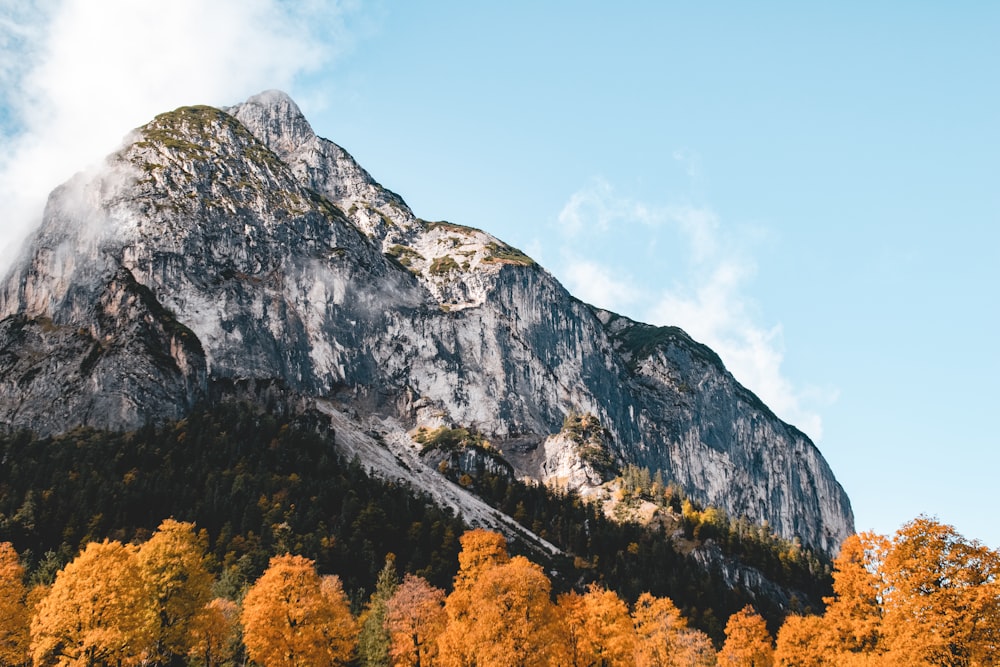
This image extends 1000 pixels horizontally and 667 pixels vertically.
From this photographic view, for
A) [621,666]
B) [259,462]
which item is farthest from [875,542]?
[259,462]

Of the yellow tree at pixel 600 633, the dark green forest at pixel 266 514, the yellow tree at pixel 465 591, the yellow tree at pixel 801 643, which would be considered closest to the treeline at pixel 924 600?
the yellow tree at pixel 801 643

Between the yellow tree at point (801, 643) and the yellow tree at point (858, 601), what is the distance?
3.20m

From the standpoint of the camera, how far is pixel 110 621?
49.6 m

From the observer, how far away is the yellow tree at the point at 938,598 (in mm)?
36531

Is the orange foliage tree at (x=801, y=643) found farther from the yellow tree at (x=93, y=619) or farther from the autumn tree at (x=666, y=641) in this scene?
the yellow tree at (x=93, y=619)

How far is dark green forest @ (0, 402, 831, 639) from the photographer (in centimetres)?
12706

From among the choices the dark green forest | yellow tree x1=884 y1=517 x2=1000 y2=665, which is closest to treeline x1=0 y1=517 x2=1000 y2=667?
yellow tree x1=884 y1=517 x2=1000 y2=665

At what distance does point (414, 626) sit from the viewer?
190 feet

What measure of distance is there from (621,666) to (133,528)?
100453 millimetres

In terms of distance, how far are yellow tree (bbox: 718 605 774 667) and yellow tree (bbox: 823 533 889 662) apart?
55.8ft

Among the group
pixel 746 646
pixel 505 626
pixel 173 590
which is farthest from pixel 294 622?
pixel 746 646

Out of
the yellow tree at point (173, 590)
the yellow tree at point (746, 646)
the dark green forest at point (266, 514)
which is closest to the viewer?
the yellow tree at point (173, 590)

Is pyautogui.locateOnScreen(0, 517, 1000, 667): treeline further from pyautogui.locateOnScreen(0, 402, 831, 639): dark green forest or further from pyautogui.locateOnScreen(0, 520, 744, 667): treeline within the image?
pyautogui.locateOnScreen(0, 402, 831, 639): dark green forest

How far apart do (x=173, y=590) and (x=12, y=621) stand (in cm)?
1310
